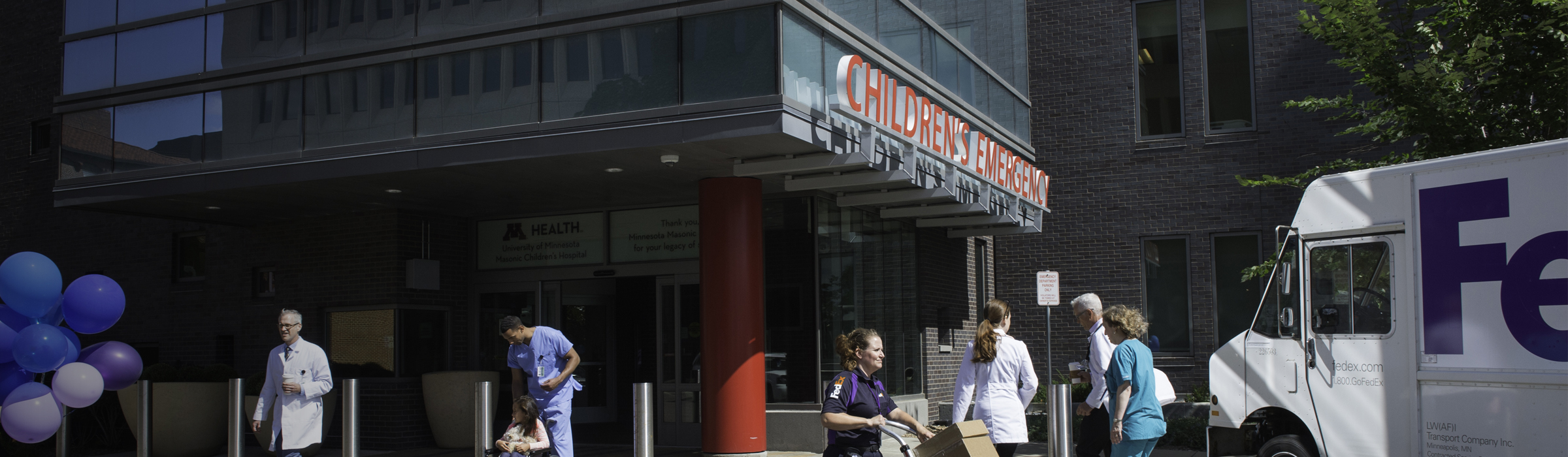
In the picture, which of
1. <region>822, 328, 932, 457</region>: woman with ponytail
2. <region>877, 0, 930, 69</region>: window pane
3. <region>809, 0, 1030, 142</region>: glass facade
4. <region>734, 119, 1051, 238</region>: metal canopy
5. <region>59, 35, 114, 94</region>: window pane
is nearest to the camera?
<region>822, 328, 932, 457</region>: woman with ponytail

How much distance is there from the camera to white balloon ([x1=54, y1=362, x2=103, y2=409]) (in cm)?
999

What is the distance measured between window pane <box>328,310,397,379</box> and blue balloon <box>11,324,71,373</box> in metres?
4.88

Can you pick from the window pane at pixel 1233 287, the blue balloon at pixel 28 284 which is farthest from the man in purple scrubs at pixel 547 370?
the window pane at pixel 1233 287

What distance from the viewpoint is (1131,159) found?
711 inches

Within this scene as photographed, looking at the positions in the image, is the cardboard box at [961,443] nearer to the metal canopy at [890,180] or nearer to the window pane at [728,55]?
the metal canopy at [890,180]

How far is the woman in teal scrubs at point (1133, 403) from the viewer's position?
7.02 m

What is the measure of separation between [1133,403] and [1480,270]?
2.59 m

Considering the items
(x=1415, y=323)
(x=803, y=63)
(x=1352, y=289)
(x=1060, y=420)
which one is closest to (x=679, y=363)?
(x=803, y=63)

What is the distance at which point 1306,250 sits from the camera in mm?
8672

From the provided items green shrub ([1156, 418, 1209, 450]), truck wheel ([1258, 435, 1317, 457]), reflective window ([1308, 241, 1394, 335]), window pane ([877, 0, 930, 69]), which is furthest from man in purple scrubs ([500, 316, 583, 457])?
green shrub ([1156, 418, 1209, 450])

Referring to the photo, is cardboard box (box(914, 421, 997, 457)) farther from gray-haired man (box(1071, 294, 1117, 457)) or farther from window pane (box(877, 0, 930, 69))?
window pane (box(877, 0, 930, 69))

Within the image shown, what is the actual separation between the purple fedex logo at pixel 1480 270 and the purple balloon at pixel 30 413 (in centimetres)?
1112

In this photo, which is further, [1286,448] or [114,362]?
[114,362]

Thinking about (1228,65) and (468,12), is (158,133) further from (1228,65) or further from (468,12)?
(1228,65)
